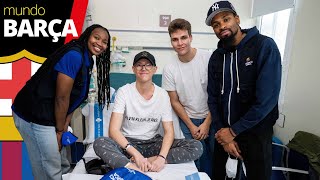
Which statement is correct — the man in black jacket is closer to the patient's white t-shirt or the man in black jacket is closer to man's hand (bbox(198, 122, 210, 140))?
man's hand (bbox(198, 122, 210, 140))

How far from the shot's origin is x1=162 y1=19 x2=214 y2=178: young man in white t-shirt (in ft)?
6.28

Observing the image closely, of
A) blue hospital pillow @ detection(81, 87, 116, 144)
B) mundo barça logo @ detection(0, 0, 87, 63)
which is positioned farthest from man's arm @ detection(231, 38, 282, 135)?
mundo barça logo @ detection(0, 0, 87, 63)

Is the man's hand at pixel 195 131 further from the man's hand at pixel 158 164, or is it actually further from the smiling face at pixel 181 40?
the smiling face at pixel 181 40

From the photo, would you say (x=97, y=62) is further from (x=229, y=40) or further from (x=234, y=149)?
(x=234, y=149)

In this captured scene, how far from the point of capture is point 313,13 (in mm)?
1907

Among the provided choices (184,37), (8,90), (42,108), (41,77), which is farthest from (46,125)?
(8,90)

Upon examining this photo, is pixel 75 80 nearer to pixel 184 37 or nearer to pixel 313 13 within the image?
pixel 184 37

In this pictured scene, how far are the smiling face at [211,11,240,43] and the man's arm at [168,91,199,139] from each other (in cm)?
62

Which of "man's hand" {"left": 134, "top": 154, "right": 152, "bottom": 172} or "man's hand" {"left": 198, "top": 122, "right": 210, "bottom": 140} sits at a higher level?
"man's hand" {"left": 198, "top": 122, "right": 210, "bottom": 140}

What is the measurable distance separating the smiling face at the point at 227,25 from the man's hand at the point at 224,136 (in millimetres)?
556

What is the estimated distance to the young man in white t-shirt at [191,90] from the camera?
1915mm

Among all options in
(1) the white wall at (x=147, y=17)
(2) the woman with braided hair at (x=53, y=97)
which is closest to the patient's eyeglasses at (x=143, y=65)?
(2) the woman with braided hair at (x=53, y=97)

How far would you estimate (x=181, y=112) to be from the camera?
199 centimetres

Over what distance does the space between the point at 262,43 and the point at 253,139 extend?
0.55m
